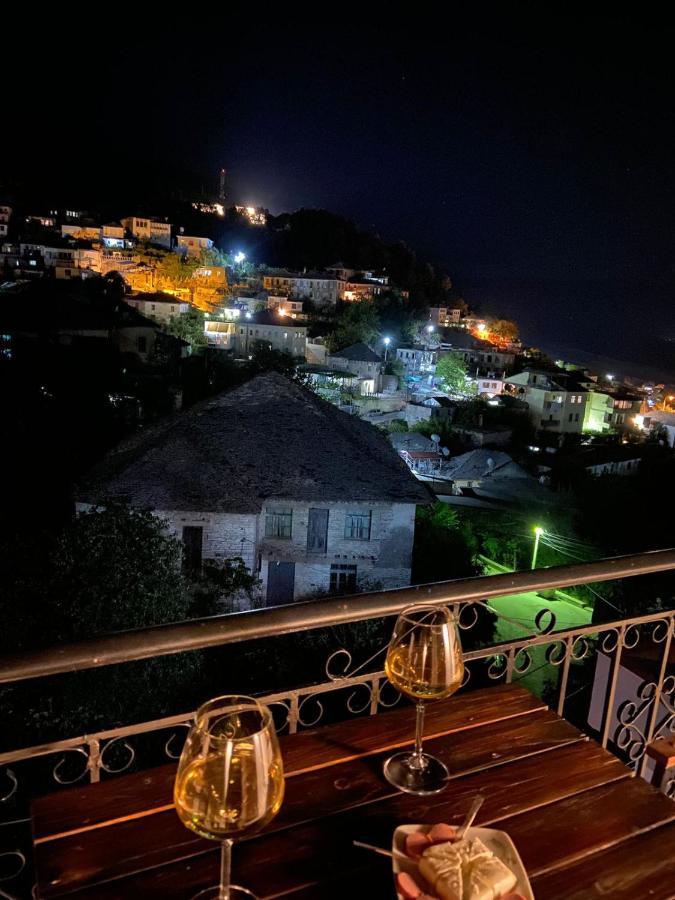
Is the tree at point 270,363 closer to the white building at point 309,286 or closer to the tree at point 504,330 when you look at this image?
the white building at point 309,286

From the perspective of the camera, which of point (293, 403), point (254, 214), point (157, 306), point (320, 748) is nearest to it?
point (320, 748)

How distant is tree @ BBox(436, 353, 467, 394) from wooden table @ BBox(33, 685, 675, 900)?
177ft

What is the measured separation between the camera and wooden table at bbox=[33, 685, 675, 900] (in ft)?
4.53

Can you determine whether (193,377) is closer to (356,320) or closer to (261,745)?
(356,320)

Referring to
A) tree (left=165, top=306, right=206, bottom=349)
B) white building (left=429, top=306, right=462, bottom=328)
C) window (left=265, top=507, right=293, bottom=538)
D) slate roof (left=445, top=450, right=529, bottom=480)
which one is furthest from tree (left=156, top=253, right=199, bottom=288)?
window (left=265, top=507, right=293, bottom=538)

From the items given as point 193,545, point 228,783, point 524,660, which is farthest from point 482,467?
point 228,783

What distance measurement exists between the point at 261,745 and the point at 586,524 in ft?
98.8

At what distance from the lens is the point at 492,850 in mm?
1382

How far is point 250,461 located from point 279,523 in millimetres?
1983

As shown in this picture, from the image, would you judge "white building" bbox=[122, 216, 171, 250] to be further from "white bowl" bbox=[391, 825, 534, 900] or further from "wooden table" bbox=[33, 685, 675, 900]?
"white bowl" bbox=[391, 825, 534, 900]

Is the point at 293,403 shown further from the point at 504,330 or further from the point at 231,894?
the point at 504,330

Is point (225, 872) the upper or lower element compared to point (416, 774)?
upper

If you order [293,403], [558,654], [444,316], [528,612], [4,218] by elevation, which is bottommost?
[528,612]

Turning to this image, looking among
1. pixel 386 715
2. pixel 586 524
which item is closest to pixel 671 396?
pixel 586 524
